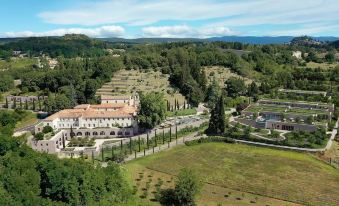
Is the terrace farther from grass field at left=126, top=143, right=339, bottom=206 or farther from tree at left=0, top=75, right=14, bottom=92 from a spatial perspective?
tree at left=0, top=75, right=14, bottom=92

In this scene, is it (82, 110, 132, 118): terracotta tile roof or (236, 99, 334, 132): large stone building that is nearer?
(236, 99, 334, 132): large stone building

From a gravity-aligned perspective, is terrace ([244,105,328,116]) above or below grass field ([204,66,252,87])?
below

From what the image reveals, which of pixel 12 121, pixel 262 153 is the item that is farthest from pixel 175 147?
pixel 12 121

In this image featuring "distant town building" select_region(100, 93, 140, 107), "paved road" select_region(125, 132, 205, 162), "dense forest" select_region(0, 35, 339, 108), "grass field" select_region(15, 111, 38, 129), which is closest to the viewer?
"paved road" select_region(125, 132, 205, 162)

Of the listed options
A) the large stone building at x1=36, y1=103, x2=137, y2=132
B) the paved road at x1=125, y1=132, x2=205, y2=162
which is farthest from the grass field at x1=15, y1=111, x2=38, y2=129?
the paved road at x1=125, y1=132, x2=205, y2=162

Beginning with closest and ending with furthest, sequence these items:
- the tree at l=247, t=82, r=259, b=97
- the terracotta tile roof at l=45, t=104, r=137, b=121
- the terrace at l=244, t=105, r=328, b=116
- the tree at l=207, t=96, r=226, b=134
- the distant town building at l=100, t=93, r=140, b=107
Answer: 1. the tree at l=207, t=96, r=226, b=134
2. the terrace at l=244, t=105, r=328, b=116
3. the terracotta tile roof at l=45, t=104, r=137, b=121
4. the distant town building at l=100, t=93, r=140, b=107
5. the tree at l=247, t=82, r=259, b=97

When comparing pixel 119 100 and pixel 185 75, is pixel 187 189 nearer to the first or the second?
pixel 119 100

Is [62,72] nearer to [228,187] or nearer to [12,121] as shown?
[12,121]

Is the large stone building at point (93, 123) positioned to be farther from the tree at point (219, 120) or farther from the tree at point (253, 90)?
the tree at point (253, 90)
